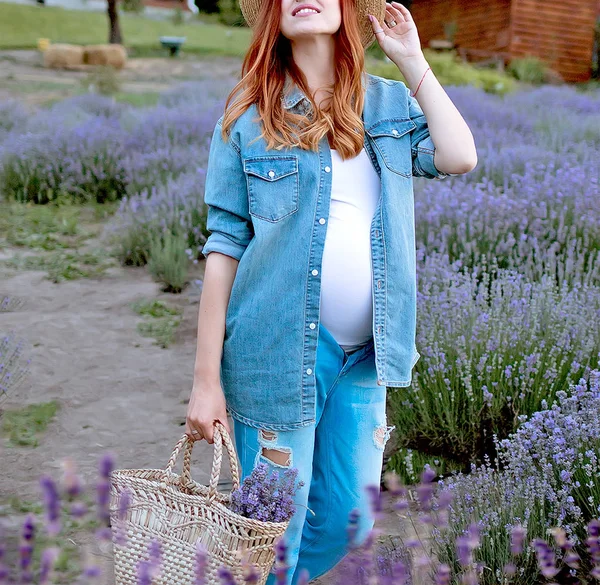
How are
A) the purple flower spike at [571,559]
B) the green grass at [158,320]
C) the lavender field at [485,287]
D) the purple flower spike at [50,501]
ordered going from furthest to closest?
the green grass at [158,320], the lavender field at [485,287], the purple flower spike at [571,559], the purple flower spike at [50,501]

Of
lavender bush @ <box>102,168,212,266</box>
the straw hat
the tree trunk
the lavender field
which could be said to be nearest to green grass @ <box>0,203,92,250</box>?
the lavender field

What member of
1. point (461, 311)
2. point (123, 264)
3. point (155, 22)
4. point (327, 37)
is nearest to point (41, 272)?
point (123, 264)

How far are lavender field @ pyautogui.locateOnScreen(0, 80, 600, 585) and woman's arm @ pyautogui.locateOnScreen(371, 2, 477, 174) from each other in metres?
0.86

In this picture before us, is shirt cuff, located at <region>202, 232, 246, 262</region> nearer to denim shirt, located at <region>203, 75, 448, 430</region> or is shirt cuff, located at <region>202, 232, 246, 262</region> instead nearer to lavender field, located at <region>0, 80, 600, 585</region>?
denim shirt, located at <region>203, 75, 448, 430</region>

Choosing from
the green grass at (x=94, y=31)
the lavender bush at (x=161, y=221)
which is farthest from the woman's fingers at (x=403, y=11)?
the green grass at (x=94, y=31)

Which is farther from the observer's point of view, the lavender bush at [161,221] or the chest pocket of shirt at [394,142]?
the lavender bush at [161,221]

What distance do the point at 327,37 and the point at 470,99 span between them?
8.50 metres

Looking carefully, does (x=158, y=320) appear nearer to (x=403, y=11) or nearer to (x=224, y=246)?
(x=224, y=246)

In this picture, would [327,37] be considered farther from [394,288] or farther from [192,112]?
[192,112]

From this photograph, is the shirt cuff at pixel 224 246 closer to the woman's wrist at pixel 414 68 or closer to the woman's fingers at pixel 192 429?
the woman's fingers at pixel 192 429

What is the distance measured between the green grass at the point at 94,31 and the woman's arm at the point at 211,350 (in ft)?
82.4

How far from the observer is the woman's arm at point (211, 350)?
2.00 m

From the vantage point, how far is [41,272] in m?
5.98

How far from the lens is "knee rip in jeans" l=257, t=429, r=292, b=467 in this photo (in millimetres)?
2025
